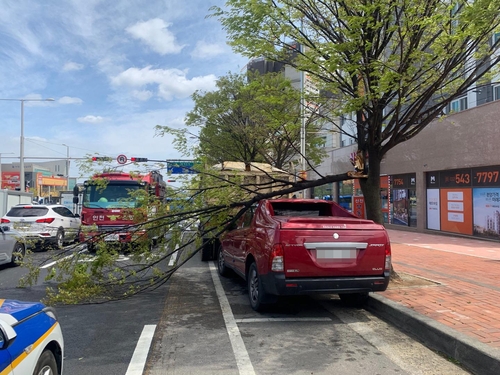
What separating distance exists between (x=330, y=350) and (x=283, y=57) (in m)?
5.83

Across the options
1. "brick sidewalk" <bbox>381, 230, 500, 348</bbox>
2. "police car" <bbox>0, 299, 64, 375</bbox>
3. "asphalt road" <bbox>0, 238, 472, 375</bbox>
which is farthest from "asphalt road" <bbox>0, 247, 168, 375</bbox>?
"brick sidewalk" <bbox>381, 230, 500, 348</bbox>

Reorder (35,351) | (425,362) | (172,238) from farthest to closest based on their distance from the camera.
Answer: (172,238) → (425,362) → (35,351)

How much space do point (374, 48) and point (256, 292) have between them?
4900 millimetres

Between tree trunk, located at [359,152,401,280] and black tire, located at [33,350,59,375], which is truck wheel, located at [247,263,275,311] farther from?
black tire, located at [33,350,59,375]

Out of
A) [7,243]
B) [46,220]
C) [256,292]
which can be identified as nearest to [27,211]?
[46,220]

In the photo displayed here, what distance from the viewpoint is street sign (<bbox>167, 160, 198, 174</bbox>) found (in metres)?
8.07

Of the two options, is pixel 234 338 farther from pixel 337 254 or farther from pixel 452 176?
pixel 452 176

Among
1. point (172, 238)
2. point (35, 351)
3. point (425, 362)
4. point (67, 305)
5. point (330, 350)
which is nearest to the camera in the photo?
point (35, 351)

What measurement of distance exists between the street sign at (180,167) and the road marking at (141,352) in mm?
3360

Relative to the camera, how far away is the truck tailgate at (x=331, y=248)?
550 cm

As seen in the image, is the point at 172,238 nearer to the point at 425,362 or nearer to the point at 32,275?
the point at 32,275

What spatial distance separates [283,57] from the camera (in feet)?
27.5

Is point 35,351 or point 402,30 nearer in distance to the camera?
point 35,351

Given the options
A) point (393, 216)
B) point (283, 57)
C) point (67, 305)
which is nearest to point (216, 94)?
point (393, 216)
